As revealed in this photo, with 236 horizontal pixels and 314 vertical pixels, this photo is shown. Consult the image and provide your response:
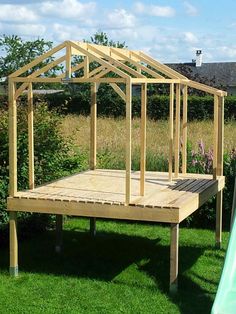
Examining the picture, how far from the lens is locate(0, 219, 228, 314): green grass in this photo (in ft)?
17.5

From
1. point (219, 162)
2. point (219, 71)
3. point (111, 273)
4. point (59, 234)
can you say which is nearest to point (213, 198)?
point (219, 162)

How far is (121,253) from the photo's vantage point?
7.05 metres

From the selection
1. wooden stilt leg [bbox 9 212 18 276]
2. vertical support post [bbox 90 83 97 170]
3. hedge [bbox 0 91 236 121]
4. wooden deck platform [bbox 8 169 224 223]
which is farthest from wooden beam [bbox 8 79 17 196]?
hedge [bbox 0 91 236 121]

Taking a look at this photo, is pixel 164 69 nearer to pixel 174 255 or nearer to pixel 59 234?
pixel 174 255

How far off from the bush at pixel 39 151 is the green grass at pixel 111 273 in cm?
70

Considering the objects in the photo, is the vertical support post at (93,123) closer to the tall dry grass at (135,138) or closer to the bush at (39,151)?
the bush at (39,151)

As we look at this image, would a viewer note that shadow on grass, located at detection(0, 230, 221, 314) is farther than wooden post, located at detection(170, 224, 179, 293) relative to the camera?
Yes

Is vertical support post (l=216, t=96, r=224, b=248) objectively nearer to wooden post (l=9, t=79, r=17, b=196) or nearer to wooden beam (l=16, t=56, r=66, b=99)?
wooden beam (l=16, t=56, r=66, b=99)

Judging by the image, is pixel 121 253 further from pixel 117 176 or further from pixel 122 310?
pixel 122 310

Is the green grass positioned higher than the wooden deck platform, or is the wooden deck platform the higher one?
the wooden deck platform

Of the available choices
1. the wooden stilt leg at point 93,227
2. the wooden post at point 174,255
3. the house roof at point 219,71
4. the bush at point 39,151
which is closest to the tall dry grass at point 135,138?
the bush at point 39,151

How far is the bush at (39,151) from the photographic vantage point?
7.19 m

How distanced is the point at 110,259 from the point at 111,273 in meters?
0.53

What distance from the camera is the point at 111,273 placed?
627 centimetres
